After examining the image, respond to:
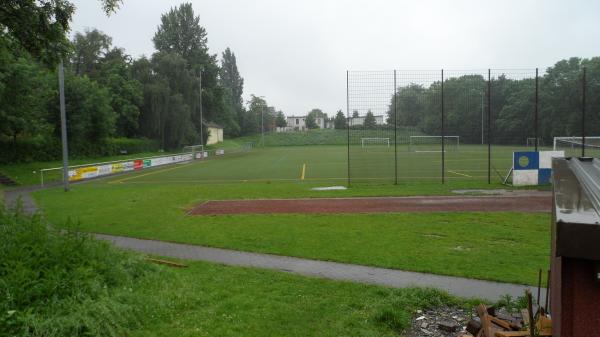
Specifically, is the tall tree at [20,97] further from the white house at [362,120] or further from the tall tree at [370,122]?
the tall tree at [370,122]

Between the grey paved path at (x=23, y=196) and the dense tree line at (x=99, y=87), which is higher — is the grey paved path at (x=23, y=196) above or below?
below

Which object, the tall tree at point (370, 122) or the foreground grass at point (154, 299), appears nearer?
the foreground grass at point (154, 299)

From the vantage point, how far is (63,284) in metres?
5.63

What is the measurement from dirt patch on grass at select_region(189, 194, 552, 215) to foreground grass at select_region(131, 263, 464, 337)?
7.40 meters

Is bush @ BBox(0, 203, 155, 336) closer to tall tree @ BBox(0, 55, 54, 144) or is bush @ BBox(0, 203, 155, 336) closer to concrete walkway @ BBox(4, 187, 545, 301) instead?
concrete walkway @ BBox(4, 187, 545, 301)

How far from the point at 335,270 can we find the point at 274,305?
2.18 metres

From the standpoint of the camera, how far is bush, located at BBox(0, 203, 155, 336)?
491 cm

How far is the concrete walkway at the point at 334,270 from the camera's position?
6.99 m

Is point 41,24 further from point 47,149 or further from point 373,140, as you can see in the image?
point 47,149

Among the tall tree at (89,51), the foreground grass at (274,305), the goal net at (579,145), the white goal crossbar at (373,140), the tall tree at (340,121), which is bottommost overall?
the foreground grass at (274,305)

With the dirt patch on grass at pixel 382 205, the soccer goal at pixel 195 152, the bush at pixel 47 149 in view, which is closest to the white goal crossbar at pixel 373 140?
the dirt patch on grass at pixel 382 205

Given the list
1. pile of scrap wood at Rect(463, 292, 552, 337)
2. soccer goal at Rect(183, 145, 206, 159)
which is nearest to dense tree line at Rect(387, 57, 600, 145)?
pile of scrap wood at Rect(463, 292, 552, 337)

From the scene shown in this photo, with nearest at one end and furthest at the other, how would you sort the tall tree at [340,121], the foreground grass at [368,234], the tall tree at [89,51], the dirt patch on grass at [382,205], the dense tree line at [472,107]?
the foreground grass at [368,234]
the dirt patch on grass at [382,205]
the dense tree line at [472,107]
the tall tree at [89,51]
the tall tree at [340,121]

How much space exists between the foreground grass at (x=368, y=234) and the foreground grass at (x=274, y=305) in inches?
67.7
